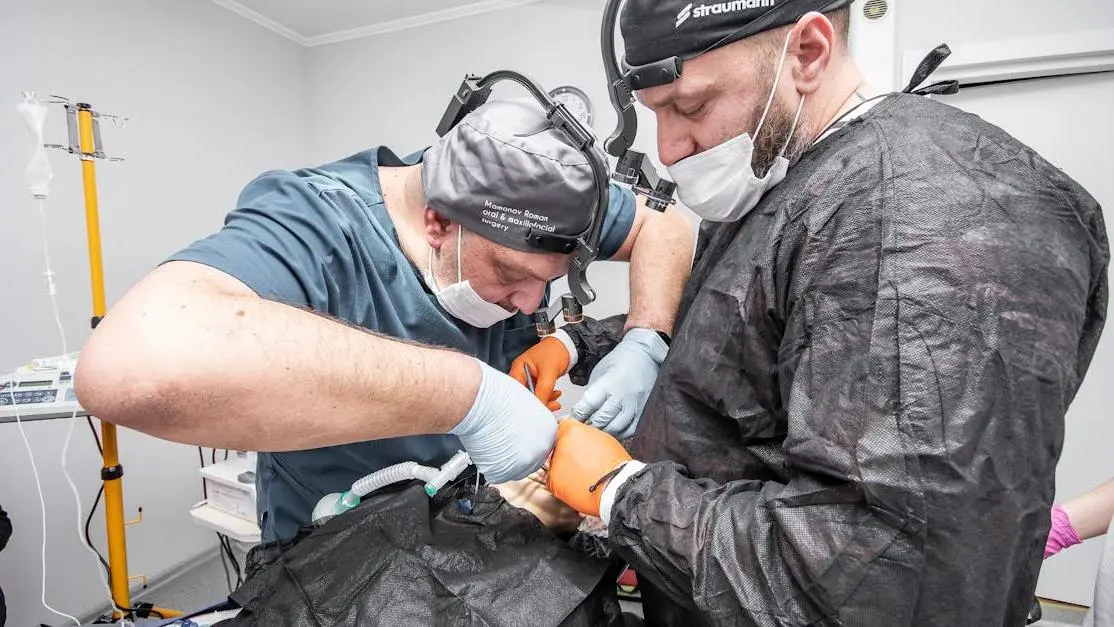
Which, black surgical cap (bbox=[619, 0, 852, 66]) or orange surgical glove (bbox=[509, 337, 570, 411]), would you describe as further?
orange surgical glove (bbox=[509, 337, 570, 411])

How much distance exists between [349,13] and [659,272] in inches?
103

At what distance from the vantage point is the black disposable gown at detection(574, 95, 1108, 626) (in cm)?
57

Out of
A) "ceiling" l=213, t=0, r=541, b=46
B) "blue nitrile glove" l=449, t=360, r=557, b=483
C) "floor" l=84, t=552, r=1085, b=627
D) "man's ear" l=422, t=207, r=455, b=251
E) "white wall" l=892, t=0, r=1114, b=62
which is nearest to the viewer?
"blue nitrile glove" l=449, t=360, r=557, b=483

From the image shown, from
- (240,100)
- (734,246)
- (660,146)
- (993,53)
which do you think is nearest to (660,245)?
(660,146)

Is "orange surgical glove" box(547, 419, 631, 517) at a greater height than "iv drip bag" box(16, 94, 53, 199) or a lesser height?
lesser

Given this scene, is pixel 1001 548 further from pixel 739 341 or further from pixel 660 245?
pixel 660 245

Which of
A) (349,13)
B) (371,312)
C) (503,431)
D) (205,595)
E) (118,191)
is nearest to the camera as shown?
(503,431)

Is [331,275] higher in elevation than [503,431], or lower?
higher

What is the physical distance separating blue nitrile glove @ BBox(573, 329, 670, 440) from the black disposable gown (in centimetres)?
47

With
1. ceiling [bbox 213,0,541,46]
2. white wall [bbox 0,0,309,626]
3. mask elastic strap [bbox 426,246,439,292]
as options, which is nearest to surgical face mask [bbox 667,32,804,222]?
mask elastic strap [bbox 426,246,439,292]

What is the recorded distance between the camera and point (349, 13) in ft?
9.89

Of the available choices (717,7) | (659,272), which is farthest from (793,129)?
(659,272)

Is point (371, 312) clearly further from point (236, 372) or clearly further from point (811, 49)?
point (811, 49)

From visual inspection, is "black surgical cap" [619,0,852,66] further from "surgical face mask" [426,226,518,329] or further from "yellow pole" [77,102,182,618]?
"yellow pole" [77,102,182,618]
